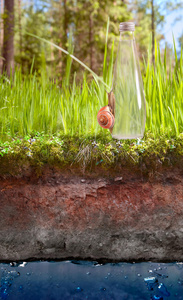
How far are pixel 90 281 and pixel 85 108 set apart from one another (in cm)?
99

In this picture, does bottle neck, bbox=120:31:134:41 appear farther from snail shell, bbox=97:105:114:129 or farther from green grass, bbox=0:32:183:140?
snail shell, bbox=97:105:114:129

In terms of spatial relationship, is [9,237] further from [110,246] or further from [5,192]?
[110,246]

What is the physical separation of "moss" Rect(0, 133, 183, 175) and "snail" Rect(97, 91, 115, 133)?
180mm

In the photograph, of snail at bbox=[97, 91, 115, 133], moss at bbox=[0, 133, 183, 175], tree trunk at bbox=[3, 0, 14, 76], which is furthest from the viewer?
tree trunk at bbox=[3, 0, 14, 76]

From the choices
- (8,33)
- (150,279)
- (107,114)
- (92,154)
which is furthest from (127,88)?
(8,33)

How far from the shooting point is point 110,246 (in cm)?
177

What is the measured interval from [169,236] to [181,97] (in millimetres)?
835

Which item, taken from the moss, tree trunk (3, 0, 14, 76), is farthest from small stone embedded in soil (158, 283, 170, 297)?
tree trunk (3, 0, 14, 76)

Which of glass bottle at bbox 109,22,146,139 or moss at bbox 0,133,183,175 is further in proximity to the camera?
moss at bbox 0,133,183,175

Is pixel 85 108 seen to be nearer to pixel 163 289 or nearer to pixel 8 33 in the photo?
pixel 163 289

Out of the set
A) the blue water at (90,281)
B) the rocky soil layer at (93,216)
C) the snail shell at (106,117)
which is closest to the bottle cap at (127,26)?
the snail shell at (106,117)

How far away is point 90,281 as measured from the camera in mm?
1596

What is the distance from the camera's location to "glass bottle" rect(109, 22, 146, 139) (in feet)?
5.26

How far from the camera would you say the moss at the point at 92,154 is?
5.70ft
